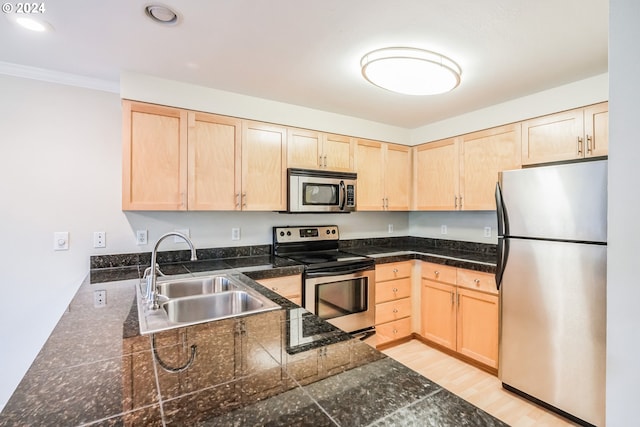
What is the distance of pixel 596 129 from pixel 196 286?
2.96 m

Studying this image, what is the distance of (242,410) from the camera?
0.67m

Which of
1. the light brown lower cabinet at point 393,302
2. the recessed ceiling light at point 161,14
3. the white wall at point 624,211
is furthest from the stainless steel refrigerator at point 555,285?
the recessed ceiling light at point 161,14

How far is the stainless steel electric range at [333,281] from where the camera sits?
2.49 meters

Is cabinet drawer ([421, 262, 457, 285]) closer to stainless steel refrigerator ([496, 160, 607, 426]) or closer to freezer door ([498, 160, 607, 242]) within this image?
stainless steel refrigerator ([496, 160, 607, 426])

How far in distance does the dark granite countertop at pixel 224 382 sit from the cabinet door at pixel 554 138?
2343 mm

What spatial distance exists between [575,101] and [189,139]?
2.91 metres

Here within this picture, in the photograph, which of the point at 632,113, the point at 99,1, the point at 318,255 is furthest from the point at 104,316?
the point at 632,113

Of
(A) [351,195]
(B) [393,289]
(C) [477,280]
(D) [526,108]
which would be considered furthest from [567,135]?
(B) [393,289]

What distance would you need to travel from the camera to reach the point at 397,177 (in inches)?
135

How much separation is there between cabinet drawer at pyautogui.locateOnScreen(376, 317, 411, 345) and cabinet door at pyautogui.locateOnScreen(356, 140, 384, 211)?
1.18 meters

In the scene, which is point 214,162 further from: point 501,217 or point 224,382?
point 501,217

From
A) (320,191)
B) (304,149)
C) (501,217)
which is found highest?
(304,149)

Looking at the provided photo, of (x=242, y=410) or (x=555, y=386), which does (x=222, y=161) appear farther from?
(x=555, y=386)

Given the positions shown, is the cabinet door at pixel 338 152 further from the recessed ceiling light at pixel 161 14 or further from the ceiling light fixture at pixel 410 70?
the recessed ceiling light at pixel 161 14
